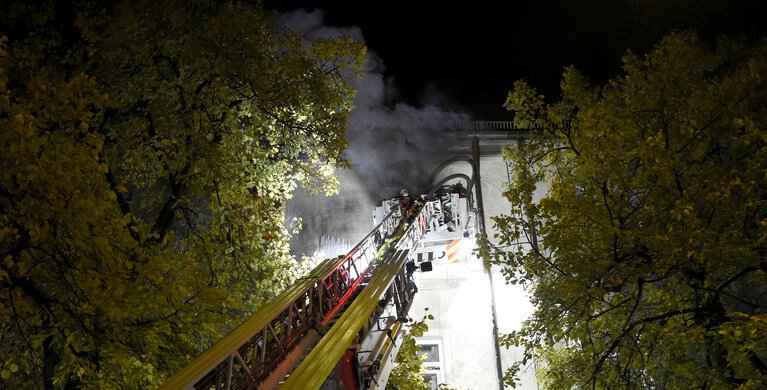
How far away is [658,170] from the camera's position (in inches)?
295

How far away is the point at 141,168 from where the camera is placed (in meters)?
8.69

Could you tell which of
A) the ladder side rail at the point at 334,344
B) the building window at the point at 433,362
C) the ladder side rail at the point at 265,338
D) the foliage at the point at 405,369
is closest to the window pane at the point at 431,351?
the building window at the point at 433,362

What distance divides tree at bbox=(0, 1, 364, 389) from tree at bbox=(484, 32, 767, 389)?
4.88 meters

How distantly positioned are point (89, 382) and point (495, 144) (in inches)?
630

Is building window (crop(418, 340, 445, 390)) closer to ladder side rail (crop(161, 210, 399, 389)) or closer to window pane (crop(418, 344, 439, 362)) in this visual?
window pane (crop(418, 344, 439, 362))

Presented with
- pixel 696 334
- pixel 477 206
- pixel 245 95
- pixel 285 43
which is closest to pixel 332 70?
pixel 285 43

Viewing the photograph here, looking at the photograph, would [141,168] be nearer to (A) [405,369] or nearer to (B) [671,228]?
(A) [405,369]

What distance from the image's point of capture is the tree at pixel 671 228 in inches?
274

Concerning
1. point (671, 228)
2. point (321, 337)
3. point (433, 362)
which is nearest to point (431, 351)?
point (433, 362)

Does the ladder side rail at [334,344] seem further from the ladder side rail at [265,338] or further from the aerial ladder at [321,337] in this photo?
the ladder side rail at [265,338]

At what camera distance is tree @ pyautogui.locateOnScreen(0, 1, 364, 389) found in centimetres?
567

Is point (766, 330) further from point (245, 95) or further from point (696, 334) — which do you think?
point (245, 95)

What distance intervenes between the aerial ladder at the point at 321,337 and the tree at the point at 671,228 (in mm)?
2572

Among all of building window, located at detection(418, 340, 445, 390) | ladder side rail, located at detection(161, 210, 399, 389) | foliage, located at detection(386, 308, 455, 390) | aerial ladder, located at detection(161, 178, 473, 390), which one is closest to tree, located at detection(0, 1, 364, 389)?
ladder side rail, located at detection(161, 210, 399, 389)
